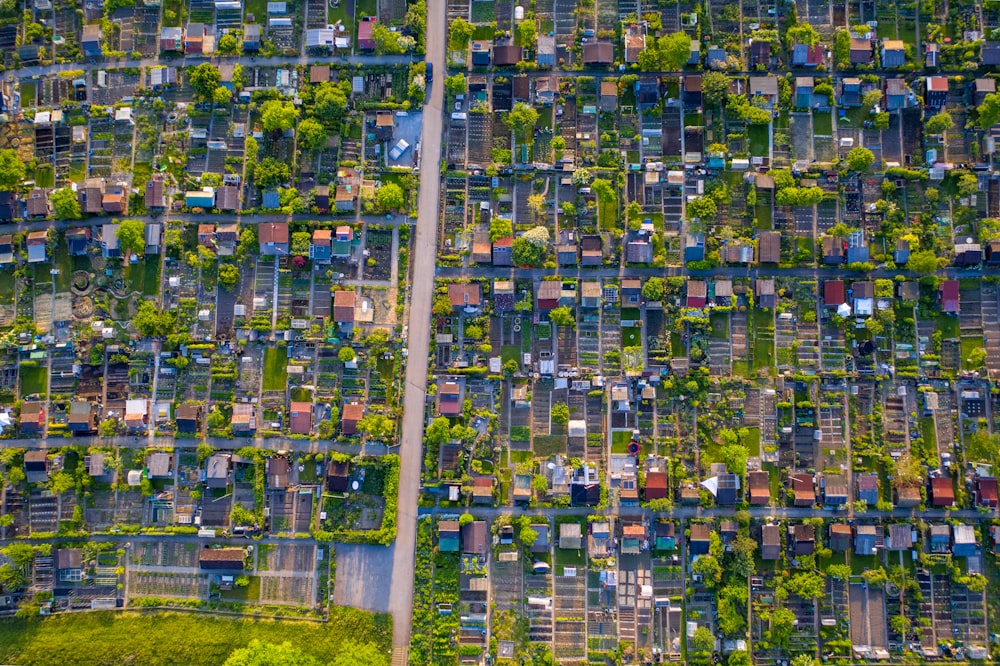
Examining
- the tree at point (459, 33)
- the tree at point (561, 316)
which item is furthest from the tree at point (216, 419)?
the tree at point (459, 33)

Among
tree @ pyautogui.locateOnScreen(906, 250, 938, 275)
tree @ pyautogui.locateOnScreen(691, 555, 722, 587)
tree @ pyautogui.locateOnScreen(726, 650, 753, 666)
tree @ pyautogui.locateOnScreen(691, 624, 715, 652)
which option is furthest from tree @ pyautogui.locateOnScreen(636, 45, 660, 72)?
tree @ pyautogui.locateOnScreen(726, 650, 753, 666)

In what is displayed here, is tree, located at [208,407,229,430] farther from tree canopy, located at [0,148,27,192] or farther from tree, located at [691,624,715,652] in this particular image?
tree, located at [691,624,715,652]

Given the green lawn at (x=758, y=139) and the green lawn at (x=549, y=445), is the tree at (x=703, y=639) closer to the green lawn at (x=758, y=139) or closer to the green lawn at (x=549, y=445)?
the green lawn at (x=549, y=445)

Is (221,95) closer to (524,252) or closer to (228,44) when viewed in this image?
(228,44)

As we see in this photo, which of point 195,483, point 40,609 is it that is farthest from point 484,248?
point 40,609

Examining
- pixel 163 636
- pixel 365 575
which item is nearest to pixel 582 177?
pixel 365 575
